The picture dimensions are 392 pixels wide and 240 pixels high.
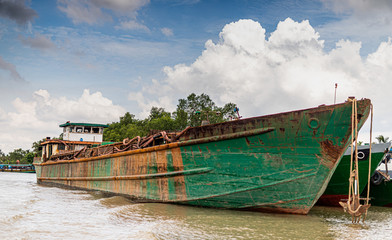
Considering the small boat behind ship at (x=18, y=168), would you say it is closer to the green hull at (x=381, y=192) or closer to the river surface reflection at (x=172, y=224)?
the river surface reflection at (x=172, y=224)

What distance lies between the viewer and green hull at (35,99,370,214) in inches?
316

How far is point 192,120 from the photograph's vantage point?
43.7 m

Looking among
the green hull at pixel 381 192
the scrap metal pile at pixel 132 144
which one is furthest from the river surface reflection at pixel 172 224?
the green hull at pixel 381 192

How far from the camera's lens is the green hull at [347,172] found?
11281 mm

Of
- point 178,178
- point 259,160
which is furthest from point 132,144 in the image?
point 259,160

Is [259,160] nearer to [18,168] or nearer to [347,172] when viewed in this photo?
[347,172]

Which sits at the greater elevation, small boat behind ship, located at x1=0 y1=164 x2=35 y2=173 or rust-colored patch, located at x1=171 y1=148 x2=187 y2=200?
rust-colored patch, located at x1=171 y1=148 x2=187 y2=200

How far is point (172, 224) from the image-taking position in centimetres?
718

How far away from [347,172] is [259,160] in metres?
4.74

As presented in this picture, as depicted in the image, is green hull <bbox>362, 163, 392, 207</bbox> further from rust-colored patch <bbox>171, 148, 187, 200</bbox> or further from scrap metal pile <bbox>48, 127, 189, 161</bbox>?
scrap metal pile <bbox>48, 127, 189, 161</bbox>

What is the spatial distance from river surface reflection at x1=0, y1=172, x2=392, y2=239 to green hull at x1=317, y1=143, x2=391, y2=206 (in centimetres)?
201

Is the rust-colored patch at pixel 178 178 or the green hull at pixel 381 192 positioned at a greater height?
the rust-colored patch at pixel 178 178

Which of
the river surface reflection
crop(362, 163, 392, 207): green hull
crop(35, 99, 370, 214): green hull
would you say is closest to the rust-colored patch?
crop(35, 99, 370, 214): green hull

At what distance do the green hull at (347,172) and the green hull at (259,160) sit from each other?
358cm
